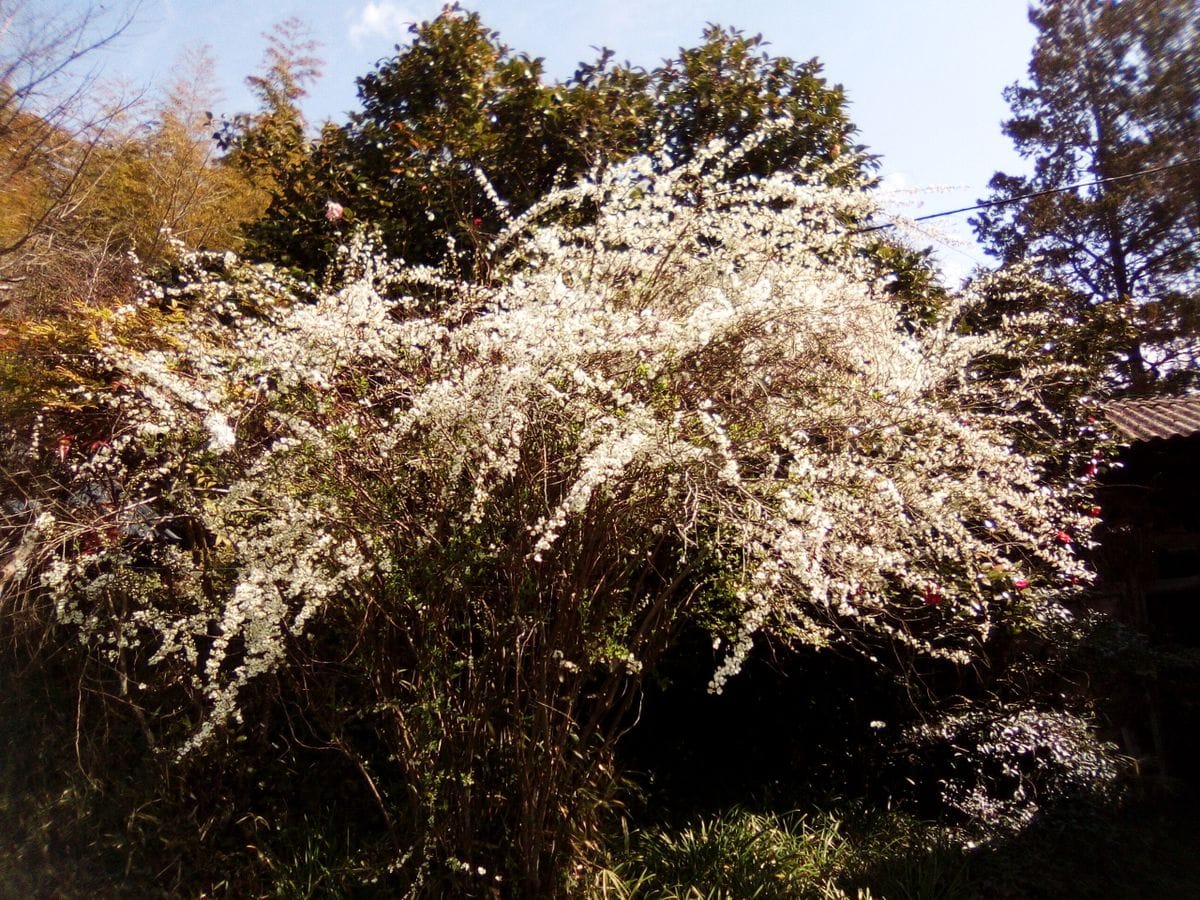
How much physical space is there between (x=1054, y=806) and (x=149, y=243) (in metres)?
8.67

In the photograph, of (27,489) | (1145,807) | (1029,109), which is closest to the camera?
(27,489)

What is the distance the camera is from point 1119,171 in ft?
36.6

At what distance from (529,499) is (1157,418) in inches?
231

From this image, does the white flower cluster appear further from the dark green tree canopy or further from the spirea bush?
the dark green tree canopy

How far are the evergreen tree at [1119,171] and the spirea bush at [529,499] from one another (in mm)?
7087

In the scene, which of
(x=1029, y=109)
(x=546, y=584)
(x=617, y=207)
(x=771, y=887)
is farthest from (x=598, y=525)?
(x=1029, y=109)

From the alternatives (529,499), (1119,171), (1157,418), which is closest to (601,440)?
(529,499)

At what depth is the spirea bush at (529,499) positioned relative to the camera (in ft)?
10.7

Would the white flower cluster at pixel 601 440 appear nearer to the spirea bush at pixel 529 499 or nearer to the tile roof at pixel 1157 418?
the spirea bush at pixel 529 499

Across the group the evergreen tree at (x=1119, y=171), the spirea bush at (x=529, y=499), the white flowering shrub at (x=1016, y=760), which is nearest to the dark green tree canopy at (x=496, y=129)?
the spirea bush at (x=529, y=499)

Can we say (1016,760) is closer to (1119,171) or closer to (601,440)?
(601,440)

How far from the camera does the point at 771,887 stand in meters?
4.08

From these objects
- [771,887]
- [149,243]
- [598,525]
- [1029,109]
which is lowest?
[771,887]

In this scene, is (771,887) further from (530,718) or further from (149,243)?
(149,243)
